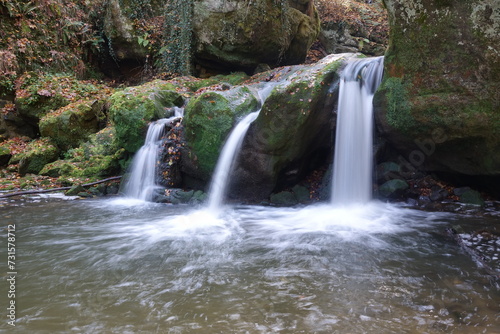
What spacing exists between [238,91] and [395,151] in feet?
13.4

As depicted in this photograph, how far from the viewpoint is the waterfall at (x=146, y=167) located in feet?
26.7

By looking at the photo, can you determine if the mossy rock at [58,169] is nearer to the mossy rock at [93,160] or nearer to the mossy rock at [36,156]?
the mossy rock at [93,160]

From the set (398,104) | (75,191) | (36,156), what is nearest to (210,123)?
(75,191)

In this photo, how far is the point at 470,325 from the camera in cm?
245

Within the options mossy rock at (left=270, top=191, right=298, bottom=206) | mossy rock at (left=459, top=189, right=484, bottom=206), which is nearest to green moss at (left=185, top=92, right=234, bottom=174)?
mossy rock at (left=270, top=191, right=298, bottom=206)

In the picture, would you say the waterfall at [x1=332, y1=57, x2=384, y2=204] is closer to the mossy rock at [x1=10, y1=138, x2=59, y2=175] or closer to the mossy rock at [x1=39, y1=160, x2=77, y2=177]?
the mossy rock at [x1=39, y1=160, x2=77, y2=177]

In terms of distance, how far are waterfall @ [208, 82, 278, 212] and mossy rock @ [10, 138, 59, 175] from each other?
6068 millimetres

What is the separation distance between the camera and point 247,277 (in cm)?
342

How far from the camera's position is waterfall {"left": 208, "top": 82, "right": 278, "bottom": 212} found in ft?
24.1

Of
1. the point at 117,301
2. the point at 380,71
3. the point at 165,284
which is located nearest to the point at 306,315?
the point at 165,284

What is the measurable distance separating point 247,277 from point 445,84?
4964 millimetres

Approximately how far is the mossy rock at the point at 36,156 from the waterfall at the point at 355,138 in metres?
8.84

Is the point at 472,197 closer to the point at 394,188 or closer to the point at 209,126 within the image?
the point at 394,188

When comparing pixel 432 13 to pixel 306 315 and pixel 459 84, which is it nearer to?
pixel 459 84
